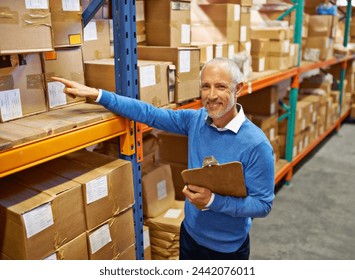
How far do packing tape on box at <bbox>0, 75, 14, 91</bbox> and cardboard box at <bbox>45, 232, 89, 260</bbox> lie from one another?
0.68 m

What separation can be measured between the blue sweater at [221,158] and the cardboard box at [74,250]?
537 mm

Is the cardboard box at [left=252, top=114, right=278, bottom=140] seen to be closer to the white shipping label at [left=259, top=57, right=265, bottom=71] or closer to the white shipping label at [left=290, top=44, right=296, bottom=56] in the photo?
the white shipping label at [left=259, top=57, right=265, bottom=71]

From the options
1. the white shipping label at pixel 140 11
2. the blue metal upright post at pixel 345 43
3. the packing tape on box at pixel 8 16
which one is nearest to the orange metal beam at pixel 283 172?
the white shipping label at pixel 140 11

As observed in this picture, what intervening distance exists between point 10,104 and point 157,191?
129 cm

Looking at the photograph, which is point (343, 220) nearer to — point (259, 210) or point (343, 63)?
point (259, 210)

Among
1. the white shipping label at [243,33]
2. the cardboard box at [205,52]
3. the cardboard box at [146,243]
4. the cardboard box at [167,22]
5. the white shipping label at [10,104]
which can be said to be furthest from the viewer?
the white shipping label at [243,33]

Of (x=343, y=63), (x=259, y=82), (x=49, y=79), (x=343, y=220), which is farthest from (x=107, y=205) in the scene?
(x=343, y=63)

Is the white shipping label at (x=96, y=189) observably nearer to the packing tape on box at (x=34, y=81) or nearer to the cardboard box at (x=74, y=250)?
the cardboard box at (x=74, y=250)

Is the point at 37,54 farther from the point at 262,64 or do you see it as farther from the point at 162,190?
the point at 262,64

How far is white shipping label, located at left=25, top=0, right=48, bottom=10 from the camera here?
1396 mm

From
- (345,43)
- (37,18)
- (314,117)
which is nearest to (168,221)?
→ (37,18)

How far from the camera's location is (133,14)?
1732 mm

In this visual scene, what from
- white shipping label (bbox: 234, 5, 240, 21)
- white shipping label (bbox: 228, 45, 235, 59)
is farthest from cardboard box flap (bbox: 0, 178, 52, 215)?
white shipping label (bbox: 234, 5, 240, 21)

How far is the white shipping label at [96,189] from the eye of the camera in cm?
164
